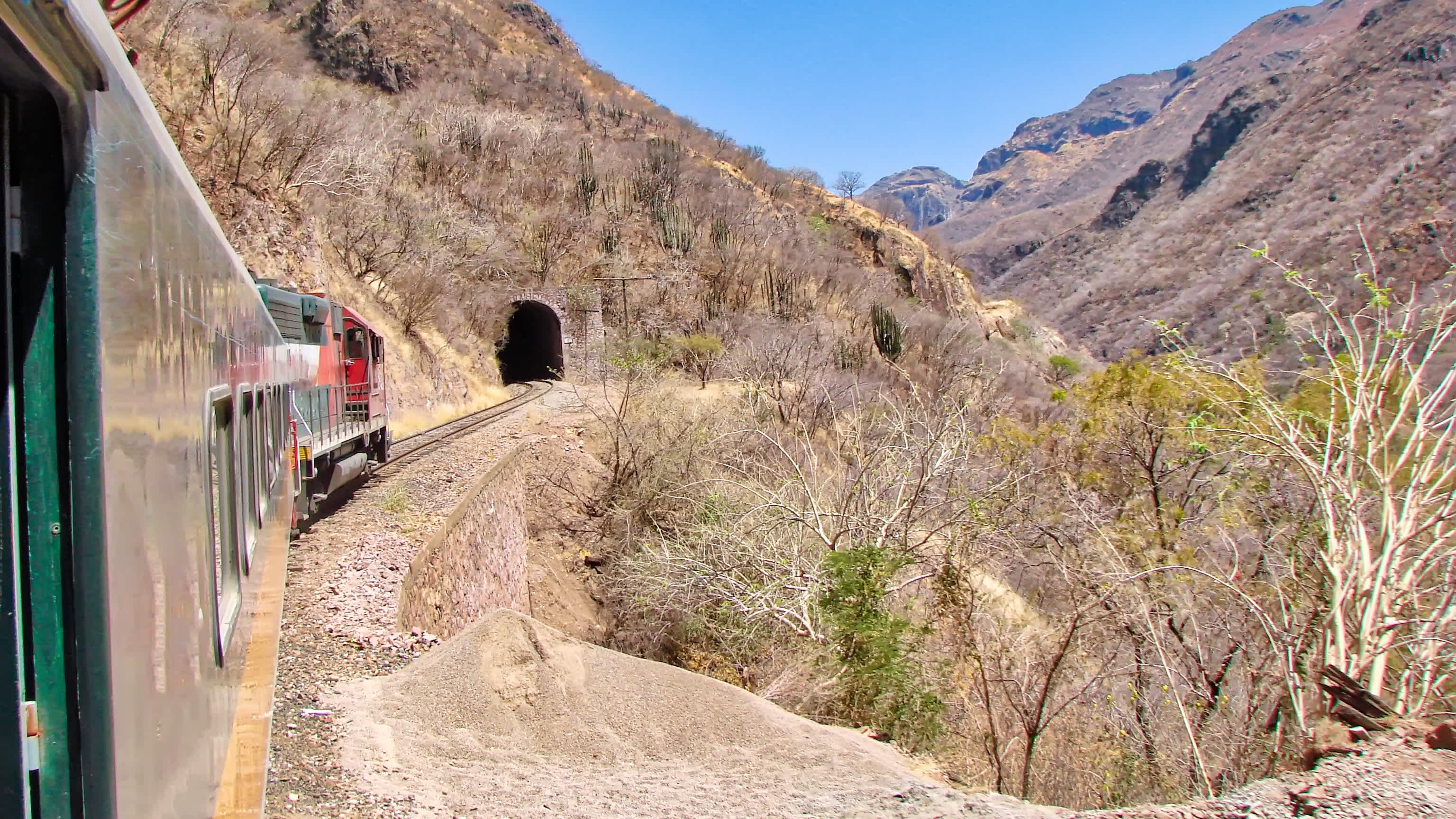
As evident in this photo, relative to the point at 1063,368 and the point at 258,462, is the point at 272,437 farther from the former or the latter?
the point at 1063,368

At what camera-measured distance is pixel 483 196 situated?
138ft

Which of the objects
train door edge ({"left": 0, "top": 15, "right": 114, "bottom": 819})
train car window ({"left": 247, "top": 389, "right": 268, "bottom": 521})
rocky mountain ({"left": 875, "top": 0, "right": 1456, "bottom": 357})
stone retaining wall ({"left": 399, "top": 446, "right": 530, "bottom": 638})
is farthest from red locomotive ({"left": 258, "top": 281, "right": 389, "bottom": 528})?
rocky mountain ({"left": 875, "top": 0, "right": 1456, "bottom": 357})

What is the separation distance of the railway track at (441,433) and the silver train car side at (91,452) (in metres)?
13.8

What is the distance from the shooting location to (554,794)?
221 inches

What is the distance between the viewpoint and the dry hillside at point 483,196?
819 inches

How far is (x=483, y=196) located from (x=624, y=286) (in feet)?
Result: 28.4

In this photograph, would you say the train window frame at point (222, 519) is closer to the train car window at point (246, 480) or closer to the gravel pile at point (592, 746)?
the train car window at point (246, 480)

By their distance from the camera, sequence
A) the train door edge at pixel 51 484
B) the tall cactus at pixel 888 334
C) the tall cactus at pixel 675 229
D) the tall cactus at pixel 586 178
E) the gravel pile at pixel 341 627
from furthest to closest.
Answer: the tall cactus at pixel 586 178
the tall cactus at pixel 675 229
the tall cactus at pixel 888 334
the gravel pile at pixel 341 627
the train door edge at pixel 51 484

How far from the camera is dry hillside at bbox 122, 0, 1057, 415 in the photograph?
68.3 feet

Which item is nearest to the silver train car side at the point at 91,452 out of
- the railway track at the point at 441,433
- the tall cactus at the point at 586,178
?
the railway track at the point at 441,433

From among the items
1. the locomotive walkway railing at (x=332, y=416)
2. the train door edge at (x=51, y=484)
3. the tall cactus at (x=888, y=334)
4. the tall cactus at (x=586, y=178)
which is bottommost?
the locomotive walkway railing at (x=332, y=416)

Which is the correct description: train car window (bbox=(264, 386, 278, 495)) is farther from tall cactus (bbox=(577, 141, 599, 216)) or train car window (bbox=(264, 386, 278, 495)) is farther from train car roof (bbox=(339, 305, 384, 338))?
tall cactus (bbox=(577, 141, 599, 216))

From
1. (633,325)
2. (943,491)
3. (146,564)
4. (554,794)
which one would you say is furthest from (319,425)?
(633,325)

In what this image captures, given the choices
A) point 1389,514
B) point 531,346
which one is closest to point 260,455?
point 1389,514
